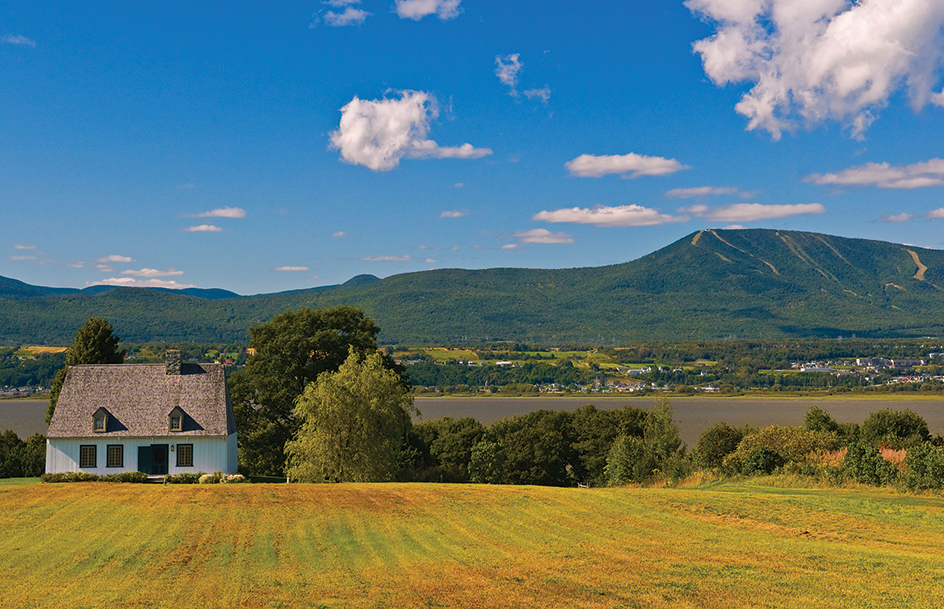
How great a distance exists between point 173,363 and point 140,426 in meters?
4.01

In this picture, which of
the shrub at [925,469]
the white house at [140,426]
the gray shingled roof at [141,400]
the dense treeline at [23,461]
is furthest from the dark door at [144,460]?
the shrub at [925,469]

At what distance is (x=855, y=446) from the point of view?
29250mm

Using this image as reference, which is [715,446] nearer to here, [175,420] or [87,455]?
[175,420]

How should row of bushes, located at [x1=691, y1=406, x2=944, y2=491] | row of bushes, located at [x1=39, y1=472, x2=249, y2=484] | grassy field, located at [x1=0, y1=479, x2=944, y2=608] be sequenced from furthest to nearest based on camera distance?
row of bushes, located at [x1=39, y1=472, x2=249, y2=484] → row of bushes, located at [x1=691, y1=406, x2=944, y2=491] → grassy field, located at [x1=0, y1=479, x2=944, y2=608]

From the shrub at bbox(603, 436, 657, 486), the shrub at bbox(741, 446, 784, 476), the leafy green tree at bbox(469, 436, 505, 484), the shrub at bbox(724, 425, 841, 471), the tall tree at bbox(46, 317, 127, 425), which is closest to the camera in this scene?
the shrub at bbox(741, 446, 784, 476)

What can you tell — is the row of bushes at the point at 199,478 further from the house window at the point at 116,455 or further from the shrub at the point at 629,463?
the shrub at the point at 629,463

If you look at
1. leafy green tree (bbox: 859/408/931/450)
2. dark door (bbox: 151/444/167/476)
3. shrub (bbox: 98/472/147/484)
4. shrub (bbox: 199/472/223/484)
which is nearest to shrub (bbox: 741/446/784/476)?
leafy green tree (bbox: 859/408/931/450)

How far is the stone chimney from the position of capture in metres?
39.8

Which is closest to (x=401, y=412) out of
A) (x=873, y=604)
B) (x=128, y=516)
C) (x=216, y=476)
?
(x=216, y=476)

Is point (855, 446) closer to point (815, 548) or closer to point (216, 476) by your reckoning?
point (815, 548)

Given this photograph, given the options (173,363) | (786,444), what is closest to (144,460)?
(173,363)

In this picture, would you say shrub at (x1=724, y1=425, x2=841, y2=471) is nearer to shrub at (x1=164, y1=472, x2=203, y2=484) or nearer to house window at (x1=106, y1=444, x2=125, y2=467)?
shrub at (x1=164, y1=472, x2=203, y2=484)

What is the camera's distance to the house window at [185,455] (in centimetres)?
3694

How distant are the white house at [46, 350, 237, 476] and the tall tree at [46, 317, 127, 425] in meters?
5.07
